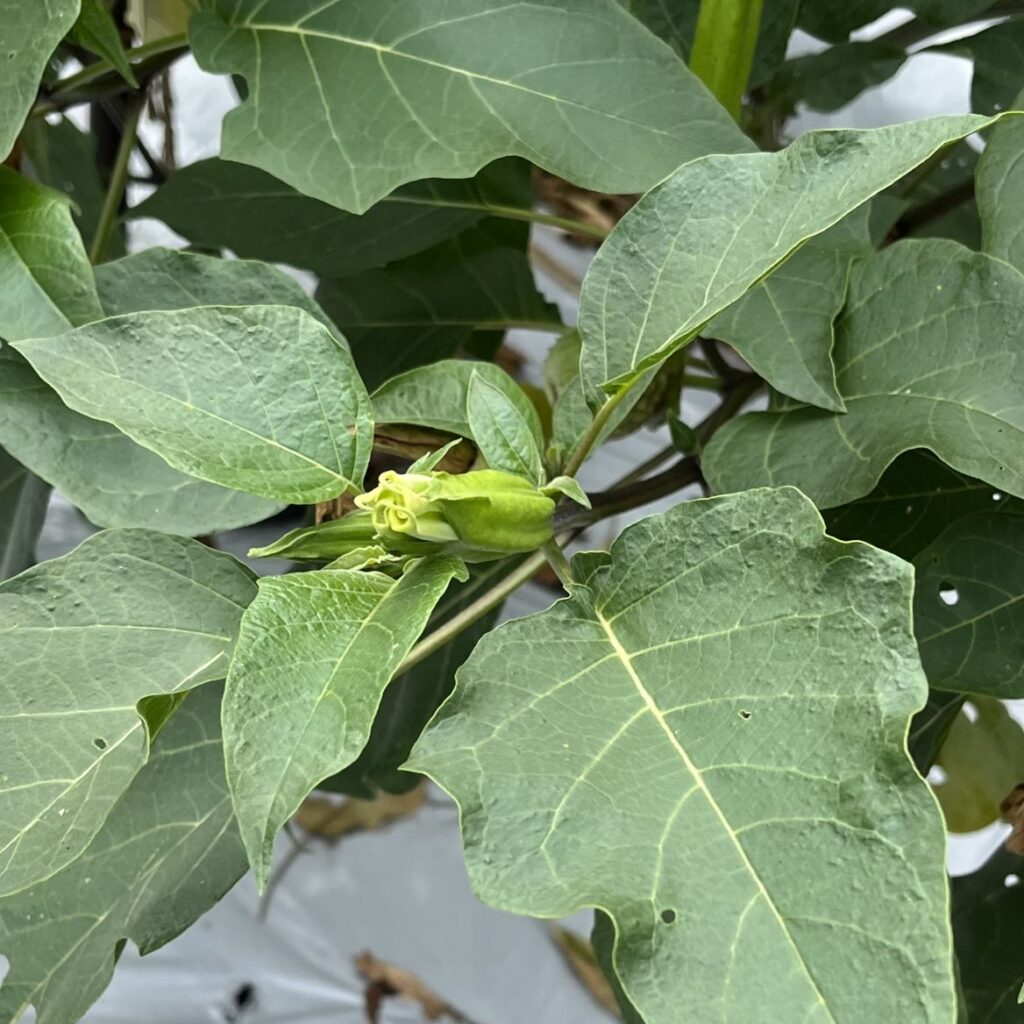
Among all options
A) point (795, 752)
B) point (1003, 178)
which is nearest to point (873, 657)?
point (795, 752)

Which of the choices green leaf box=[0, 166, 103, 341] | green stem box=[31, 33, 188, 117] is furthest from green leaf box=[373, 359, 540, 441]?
green stem box=[31, 33, 188, 117]

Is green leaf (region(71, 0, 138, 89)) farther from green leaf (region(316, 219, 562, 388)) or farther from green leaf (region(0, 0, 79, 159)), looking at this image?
green leaf (region(316, 219, 562, 388))

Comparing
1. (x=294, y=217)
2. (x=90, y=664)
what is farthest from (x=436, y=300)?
(x=90, y=664)

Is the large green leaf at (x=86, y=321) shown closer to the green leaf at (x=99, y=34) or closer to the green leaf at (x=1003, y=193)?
the green leaf at (x=99, y=34)

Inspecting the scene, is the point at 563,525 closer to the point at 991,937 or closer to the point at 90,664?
the point at 90,664

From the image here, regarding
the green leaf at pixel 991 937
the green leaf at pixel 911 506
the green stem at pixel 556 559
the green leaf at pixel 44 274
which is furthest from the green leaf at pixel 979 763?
the green leaf at pixel 44 274

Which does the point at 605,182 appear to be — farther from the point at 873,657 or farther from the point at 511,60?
the point at 873,657
